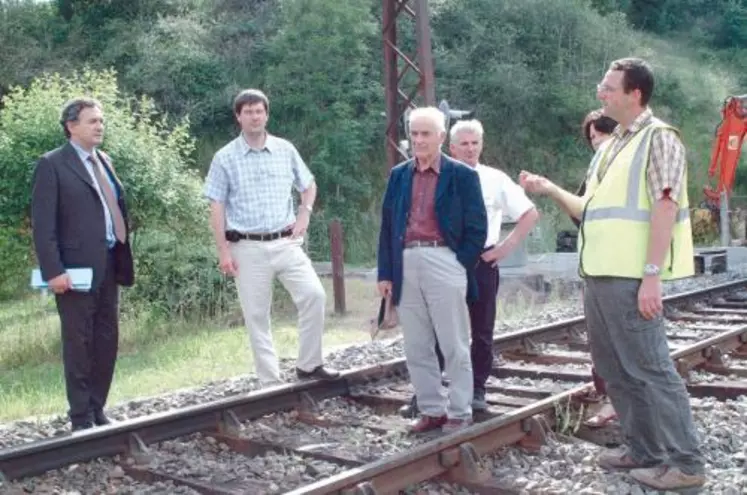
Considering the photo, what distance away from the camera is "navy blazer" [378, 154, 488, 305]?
215 inches

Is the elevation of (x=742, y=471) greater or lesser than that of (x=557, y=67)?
lesser

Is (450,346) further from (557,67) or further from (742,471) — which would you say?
(557,67)

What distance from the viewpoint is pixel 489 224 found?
6125 millimetres

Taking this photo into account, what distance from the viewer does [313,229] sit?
24.5 metres

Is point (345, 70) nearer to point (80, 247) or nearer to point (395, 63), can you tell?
point (395, 63)

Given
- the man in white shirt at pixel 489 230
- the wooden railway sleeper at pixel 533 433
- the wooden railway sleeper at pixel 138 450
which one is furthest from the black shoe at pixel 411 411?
the wooden railway sleeper at pixel 138 450

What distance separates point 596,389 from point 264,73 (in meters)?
23.8

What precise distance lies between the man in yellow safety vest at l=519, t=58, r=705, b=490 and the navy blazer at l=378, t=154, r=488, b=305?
2.74ft

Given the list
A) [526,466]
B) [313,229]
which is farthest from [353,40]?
[526,466]

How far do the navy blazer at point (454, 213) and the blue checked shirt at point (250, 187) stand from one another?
1.49 meters

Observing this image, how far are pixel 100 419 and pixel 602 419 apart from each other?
3162mm

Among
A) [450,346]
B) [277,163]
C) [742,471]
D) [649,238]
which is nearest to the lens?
[649,238]

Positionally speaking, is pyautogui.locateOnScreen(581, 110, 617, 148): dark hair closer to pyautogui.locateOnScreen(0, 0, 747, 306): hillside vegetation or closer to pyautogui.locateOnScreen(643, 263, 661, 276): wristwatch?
pyautogui.locateOnScreen(643, 263, 661, 276): wristwatch

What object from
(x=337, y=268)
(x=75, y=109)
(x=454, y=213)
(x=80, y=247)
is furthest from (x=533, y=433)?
(x=337, y=268)
